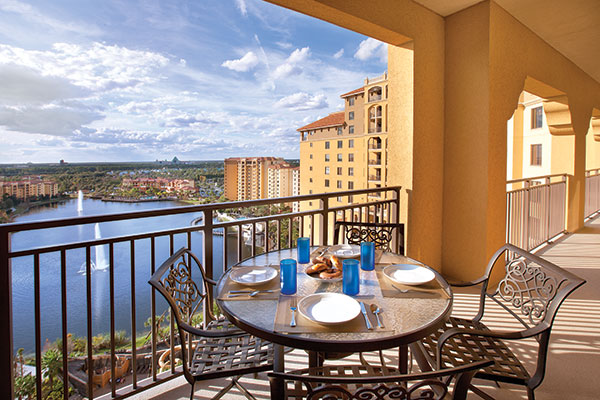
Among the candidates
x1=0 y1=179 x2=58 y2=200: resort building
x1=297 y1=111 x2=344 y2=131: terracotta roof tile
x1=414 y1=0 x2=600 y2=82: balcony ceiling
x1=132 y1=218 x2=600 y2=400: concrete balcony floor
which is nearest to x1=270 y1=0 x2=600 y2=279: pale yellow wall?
x1=414 y1=0 x2=600 y2=82: balcony ceiling

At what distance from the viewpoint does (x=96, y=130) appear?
12812 millimetres

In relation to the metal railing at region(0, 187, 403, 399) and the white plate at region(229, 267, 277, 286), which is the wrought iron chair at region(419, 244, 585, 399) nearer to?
the white plate at region(229, 267, 277, 286)

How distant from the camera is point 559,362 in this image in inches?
83.8

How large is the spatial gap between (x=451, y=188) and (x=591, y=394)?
2.22 meters

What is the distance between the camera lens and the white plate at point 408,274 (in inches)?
59.4

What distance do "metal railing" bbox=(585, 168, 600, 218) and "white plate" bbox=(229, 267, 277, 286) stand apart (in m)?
8.57

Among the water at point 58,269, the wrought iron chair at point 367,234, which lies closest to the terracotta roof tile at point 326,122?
the wrought iron chair at point 367,234

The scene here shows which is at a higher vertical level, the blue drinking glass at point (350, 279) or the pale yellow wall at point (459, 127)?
the pale yellow wall at point (459, 127)

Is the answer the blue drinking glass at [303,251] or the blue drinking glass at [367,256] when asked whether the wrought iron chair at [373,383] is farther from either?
the blue drinking glass at [303,251]

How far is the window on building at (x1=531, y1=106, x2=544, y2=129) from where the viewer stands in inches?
656

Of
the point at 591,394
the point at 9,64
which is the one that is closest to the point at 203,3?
the point at 9,64

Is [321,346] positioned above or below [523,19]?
below

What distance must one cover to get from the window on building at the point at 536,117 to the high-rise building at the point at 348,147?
787cm

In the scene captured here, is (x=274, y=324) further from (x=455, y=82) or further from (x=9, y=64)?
(x=9, y=64)
